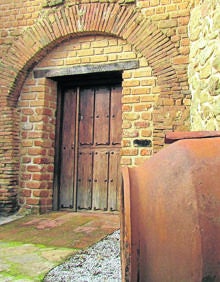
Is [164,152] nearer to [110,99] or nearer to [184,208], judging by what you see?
[184,208]

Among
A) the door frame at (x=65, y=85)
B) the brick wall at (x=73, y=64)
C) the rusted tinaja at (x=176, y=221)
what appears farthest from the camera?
the door frame at (x=65, y=85)

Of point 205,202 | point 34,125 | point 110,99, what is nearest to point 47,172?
point 34,125

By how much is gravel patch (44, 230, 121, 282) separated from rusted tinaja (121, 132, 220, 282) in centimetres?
111

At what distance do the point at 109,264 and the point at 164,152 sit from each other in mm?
1468

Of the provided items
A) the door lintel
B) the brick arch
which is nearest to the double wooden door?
the door lintel

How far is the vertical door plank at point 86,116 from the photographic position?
5.31m

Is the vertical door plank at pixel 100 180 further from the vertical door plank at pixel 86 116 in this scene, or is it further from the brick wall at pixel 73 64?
the brick wall at pixel 73 64

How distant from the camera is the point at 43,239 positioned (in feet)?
12.0

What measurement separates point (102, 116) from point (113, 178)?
1019mm

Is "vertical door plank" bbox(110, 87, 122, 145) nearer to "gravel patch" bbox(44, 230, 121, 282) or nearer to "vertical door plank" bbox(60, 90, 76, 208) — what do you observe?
"vertical door plank" bbox(60, 90, 76, 208)

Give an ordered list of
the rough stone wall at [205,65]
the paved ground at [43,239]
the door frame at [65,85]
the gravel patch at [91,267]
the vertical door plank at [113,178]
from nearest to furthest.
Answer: the gravel patch at [91,267] → the paved ground at [43,239] → the rough stone wall at [205,65] → the vertical door plank at [113,178] → the door frame at [65,85]

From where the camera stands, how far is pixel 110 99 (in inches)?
206

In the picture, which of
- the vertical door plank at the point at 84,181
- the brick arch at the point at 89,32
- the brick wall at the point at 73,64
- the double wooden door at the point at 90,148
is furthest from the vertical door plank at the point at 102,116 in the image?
the brick arch at the point at 89,32

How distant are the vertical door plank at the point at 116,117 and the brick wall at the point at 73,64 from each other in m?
0.35
